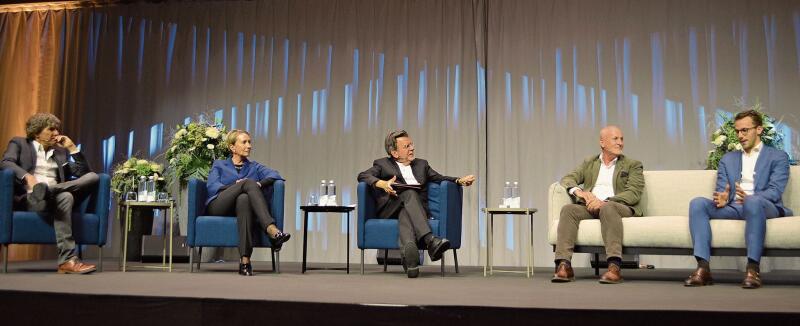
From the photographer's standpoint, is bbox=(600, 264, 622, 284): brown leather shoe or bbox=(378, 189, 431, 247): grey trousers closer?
bbox=(600, 264, 622, 284): brown leather shoe

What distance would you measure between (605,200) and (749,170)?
774 mm

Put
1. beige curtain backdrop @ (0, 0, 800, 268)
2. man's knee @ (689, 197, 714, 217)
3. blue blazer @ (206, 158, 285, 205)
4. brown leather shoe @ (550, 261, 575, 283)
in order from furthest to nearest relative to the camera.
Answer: beige curtain backdrop @ (0, 0, 800, 268)
blue blazer @ (206, 158, 285, 205)
brown leather shoe @ (550, 261, 575, 283)
man's knee @ (689, 197, 714, 217)

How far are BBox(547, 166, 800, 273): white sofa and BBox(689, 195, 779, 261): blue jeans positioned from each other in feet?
0.22

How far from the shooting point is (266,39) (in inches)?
303

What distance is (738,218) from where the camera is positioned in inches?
160

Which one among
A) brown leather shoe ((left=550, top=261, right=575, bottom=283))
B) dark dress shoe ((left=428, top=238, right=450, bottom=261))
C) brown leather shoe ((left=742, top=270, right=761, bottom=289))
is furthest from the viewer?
dark dress shoe ((left=428, top=238, right=450, bottom=261))

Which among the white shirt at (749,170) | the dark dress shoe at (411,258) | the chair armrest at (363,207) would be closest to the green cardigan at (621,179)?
the white shirt at (749,170)

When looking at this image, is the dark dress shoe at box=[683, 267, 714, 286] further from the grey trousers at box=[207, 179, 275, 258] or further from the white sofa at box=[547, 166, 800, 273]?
the grey trousers at box=[207, 179, 275, 258]

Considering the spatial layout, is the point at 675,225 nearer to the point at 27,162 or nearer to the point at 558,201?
the point at 558,201

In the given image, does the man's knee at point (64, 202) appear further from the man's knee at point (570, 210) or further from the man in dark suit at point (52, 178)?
the man's knee at point (570, 210)

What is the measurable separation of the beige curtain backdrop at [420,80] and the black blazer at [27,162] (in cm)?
275

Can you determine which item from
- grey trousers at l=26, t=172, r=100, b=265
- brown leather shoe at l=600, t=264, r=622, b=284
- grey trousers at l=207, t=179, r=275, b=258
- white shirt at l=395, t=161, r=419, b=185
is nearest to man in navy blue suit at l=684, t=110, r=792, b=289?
brown leather shoe at l=600, t=264, r=622, b=284

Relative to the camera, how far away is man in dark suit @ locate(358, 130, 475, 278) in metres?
4.49

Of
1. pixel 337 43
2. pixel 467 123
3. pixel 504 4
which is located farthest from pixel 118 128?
pixel 504 4
